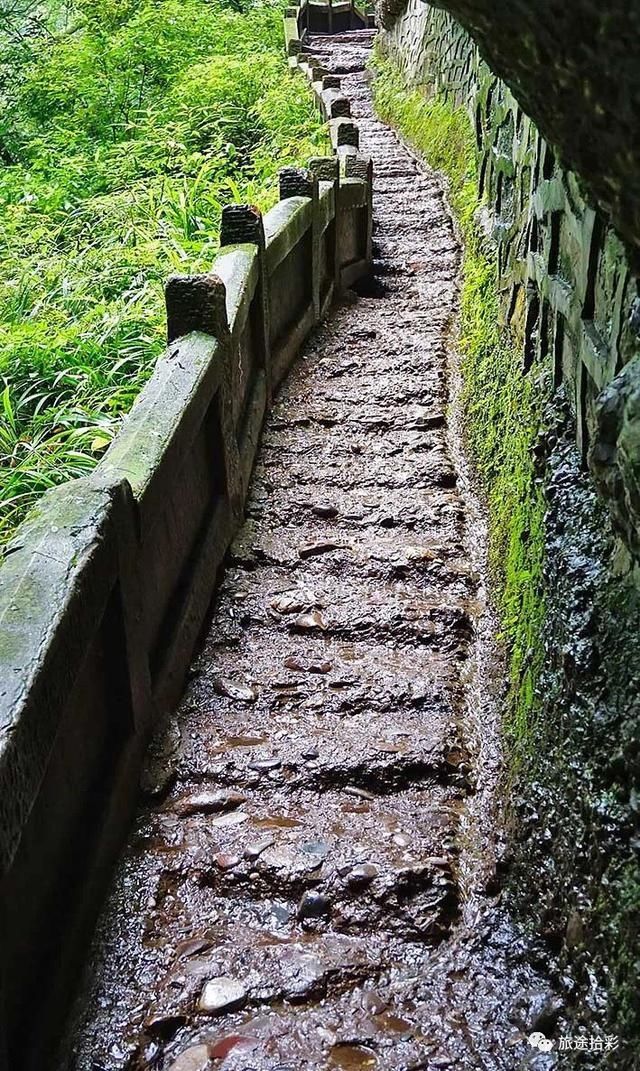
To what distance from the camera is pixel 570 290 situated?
2.96m

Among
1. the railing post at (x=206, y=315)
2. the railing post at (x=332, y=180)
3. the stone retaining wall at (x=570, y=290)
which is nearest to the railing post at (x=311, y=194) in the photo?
the railing post at (x=332, y=180)

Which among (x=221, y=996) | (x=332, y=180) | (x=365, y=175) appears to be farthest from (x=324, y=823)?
(x=365, y=175)

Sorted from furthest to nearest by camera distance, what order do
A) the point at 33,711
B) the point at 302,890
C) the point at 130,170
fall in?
the point at 130,170 < the point at 302,890 < the point at 33,711

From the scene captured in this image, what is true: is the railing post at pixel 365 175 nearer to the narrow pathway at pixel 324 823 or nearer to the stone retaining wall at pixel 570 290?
the stone retaining wall at pixel 570 290

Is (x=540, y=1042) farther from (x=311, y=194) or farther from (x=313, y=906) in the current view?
(x=311, y=194)

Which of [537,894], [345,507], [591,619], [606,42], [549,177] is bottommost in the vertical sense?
[345,507]

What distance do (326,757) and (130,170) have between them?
8.21m

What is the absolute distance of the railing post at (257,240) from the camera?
479cm

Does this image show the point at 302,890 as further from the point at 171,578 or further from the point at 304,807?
the point at 171,578

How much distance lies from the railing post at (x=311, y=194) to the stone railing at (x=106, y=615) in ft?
4.01

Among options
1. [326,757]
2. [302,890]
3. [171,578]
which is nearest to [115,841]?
[302,890]

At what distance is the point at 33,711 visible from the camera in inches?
74.0

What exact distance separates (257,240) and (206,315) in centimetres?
129

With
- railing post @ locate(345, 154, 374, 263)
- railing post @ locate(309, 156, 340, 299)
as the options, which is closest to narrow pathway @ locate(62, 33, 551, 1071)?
railing post @ locate(309, 156, 340, 299)
